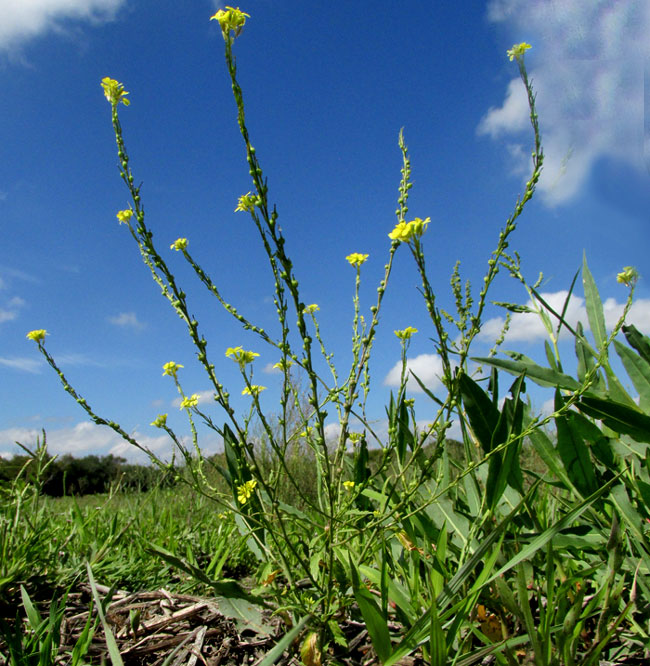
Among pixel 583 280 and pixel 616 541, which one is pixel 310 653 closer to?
pixel 616 541

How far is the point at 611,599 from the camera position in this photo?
0.92 m

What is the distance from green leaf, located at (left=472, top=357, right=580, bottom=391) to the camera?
1.33m

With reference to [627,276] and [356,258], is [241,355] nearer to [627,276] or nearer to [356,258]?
[356,258]

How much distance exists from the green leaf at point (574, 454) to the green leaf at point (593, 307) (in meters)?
0.40

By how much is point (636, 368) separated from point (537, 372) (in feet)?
1.01

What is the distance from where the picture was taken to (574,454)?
123 centimetres

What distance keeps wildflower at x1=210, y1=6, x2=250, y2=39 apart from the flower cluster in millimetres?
467

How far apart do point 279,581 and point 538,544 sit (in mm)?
883

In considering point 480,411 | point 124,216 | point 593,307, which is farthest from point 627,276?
point 124,216

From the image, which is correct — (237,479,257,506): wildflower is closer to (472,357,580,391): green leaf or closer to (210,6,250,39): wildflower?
(472,357,580,391): green leaf

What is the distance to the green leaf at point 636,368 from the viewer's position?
4.55 ft

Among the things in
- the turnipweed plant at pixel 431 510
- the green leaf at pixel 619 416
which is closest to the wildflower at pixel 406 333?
the turnipweed plant at pixel 431 510

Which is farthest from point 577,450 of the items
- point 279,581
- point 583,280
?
point 279,581

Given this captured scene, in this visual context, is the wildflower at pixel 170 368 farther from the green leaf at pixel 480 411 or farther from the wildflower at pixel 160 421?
the green leaf at pixel 480 411
